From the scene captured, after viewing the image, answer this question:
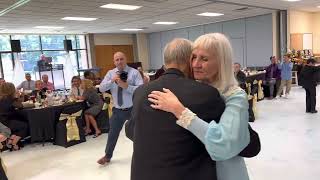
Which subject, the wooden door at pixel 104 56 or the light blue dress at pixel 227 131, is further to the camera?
the wooden door at pixel 104 56

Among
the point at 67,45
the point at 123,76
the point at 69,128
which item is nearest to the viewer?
the point at 123,76

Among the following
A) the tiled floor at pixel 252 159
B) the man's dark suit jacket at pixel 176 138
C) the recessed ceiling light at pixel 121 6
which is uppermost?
the recessed ceiling light at pixel 121 6

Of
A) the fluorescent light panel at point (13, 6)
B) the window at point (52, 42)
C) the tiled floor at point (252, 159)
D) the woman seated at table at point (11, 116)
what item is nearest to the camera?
the tiled floor at point (252, 159)

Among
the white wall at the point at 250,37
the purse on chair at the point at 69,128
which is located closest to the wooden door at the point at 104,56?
the white wall at the point at 250,37

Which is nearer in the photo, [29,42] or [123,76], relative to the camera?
[123,76]

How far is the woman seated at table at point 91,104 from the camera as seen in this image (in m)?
5.86

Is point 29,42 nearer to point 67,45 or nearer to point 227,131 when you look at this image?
point 67,45

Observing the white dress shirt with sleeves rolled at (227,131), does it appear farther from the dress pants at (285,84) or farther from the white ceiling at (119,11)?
the dress pants at (285,84)

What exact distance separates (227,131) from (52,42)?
14.4 m

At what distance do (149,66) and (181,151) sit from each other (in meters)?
16.3

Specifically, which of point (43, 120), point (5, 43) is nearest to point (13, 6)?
point (43, 120)

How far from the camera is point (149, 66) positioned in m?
17.4

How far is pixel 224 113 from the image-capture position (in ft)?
3.83

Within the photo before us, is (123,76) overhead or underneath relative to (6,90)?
overhead
